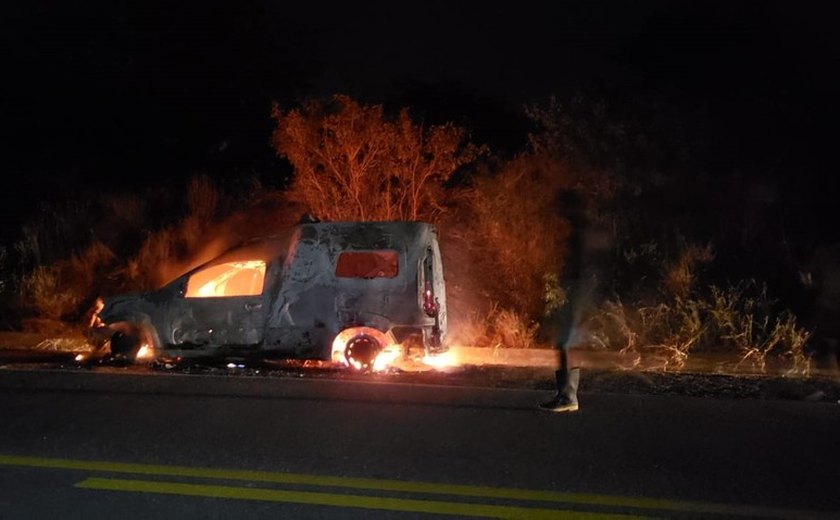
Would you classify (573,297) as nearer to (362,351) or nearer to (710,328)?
(362,351)

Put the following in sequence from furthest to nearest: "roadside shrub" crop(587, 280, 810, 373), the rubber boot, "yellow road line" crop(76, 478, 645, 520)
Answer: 1. "roadside shrub" crop(587, 280, 810, 373)
2. the rubber boot
3. "yellow road line" crop(76, 478, 645, 520)

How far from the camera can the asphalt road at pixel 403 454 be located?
219 inches

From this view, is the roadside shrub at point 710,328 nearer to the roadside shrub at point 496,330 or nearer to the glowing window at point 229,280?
the roadside shrub at point 496,330

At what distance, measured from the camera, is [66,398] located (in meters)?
8.89

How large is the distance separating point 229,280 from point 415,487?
6201 mm

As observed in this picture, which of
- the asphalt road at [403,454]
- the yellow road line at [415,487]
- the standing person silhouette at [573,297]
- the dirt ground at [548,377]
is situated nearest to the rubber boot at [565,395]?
the standing person silhouette at [573,297]

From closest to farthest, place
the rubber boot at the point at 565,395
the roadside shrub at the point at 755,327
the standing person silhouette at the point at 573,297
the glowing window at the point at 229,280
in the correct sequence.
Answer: the rubber boot at the point at 565,395 → the standing person silhouette at the point at 573,297 → the glowing window at the point at 229,280 → the roadside shrub at the point at 755,327

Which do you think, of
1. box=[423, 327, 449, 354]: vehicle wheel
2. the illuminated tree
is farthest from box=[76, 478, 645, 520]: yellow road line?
the illuminated tree

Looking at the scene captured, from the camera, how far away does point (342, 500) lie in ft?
18.5

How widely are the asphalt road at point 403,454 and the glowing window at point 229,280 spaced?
→ 1.94 m

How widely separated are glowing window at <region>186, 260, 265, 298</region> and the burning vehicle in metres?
0.03

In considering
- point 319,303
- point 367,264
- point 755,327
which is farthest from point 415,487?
point 755,327

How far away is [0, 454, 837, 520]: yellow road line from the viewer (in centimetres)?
543

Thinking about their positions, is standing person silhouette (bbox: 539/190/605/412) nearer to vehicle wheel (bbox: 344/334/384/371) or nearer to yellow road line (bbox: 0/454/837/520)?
vehicle wheel (bbox: 344/334/384/371)
